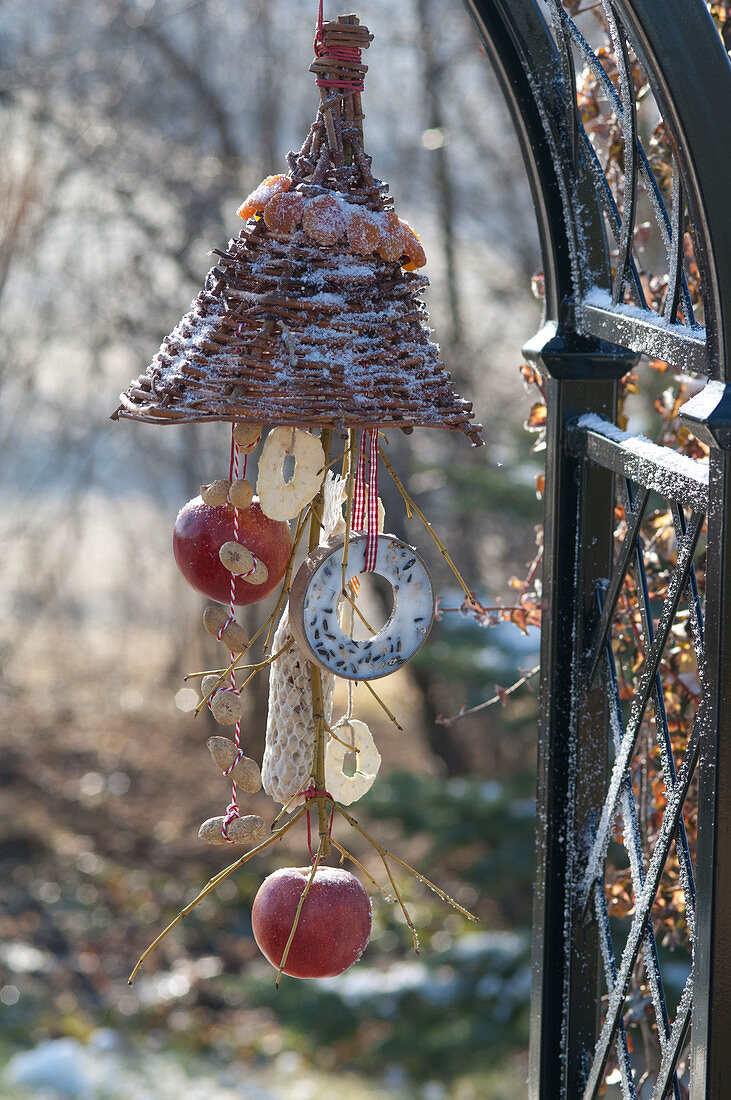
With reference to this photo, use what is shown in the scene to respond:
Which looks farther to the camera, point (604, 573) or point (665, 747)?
point (604, 573)

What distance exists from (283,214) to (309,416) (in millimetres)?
221

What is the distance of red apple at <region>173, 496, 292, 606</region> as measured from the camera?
4.03 ft

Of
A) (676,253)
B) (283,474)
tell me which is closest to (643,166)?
(676,253)

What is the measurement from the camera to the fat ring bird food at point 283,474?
1.19 meters

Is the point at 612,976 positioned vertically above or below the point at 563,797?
below

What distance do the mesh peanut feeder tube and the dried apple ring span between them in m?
0.04

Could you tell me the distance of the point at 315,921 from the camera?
1191 mm

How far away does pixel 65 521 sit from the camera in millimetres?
6000

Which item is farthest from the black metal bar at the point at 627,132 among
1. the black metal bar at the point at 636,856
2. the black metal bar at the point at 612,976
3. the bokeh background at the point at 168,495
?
the bokeh background at the point at 168,495

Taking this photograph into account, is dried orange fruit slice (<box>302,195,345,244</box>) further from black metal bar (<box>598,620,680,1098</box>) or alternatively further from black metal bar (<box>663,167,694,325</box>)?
black metal bar (<box>598,620,680,1098</box>)

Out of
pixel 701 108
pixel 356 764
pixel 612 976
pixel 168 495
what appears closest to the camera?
pixel 701 108

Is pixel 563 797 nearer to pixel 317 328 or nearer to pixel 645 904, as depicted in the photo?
pixel 645 904

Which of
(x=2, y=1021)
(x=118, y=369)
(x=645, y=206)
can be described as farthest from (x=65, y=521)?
(x=645, y=206)

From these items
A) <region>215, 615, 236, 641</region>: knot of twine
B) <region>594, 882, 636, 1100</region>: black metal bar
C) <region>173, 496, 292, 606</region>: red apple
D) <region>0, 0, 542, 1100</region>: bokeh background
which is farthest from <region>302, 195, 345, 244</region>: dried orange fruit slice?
<region>0, 0, 542, 1100</region>: bokeh background
